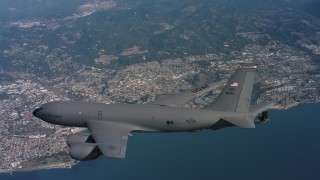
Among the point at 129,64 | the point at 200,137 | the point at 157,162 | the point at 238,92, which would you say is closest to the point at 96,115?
the point at 238,92

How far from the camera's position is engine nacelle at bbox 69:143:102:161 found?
1799 inches

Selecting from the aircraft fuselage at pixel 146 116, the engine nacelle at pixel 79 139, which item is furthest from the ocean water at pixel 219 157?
the engine nacelle at pixel 79 139

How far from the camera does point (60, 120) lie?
177 ft

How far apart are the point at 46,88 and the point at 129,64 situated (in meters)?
37.6

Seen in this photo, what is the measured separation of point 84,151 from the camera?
45.8 metres

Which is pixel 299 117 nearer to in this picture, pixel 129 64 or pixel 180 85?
pixel 180 85

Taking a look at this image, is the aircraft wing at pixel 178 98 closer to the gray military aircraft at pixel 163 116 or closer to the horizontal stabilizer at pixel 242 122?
the gray military aircraft at pixel 163 116

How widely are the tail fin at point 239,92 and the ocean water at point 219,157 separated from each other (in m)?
41.4

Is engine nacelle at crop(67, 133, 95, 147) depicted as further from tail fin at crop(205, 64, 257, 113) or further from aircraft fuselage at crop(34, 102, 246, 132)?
tail fin at crop(205, 64, 257, 113)

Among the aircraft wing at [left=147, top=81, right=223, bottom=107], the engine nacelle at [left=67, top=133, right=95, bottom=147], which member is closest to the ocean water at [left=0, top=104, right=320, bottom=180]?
the aircraft wing at [left=147, top=81, right=223, bottom=107]

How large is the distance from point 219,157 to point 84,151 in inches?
2205

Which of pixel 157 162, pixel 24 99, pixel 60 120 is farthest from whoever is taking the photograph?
pixel 24 99

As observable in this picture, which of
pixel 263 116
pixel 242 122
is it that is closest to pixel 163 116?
pixel 242 122

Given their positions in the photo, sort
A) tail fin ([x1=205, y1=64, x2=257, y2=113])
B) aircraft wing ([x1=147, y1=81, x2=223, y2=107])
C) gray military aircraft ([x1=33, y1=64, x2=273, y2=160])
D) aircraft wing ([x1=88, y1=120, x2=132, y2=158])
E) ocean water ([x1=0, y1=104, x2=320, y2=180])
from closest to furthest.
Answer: aircraft wing ([x1=88, y1=120, x2=132, y2=158]) → gray military aircraft ([x1=33, y1=64, x2=273, y2=160]) → tail fin ([x1=205, y1=64, x2=257, y2=113]) → aircraft wing ([x1=147, y1=81, x2=223, y2=107]) → ocean water ([x1=0, y1=104, x2=320, y2=180])
